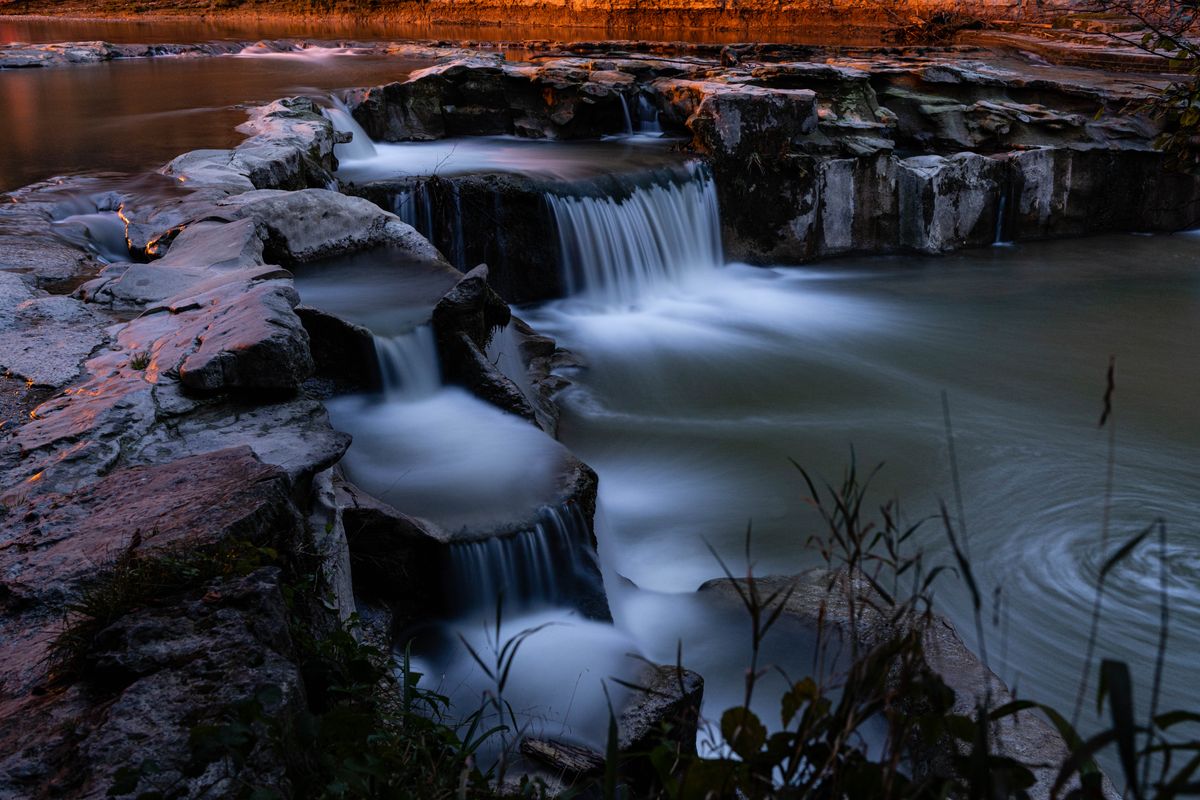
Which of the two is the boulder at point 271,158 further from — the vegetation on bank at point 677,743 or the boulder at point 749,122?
the vegetation on bank at point 677,743

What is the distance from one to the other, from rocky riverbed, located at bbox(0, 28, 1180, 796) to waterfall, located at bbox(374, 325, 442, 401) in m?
0.06

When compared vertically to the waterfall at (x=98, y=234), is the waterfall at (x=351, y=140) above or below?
above

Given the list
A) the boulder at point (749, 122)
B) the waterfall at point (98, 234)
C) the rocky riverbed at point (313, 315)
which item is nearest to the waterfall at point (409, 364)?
the rocky riverbed at point (313, 315)

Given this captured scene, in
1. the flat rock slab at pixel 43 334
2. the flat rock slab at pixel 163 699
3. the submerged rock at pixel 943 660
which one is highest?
the flat rock slab at pixel 43 334

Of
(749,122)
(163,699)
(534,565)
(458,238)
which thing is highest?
(749,122)

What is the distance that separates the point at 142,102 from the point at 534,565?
912cm

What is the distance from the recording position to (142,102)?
1034cm

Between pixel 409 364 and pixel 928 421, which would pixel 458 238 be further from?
pixel 928 421

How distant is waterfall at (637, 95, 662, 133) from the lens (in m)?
10.3

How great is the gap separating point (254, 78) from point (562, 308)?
747 cm

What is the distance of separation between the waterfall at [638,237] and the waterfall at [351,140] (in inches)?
96.8

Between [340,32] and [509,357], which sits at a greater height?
[340,32]

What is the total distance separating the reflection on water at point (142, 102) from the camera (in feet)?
24.1

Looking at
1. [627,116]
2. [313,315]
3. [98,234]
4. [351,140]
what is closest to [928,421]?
[313,315]
